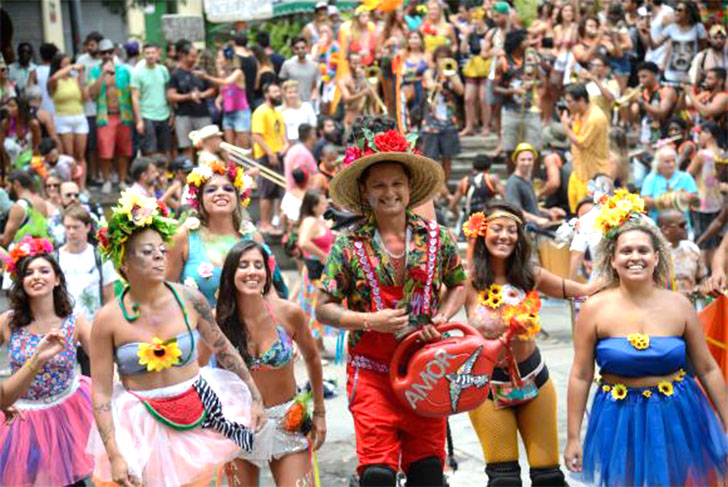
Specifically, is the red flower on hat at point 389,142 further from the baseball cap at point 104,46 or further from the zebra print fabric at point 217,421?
the baseball cap at point 104,46

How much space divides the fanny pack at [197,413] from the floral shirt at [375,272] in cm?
68

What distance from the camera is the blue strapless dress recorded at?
17.0ft

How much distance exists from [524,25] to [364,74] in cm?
574

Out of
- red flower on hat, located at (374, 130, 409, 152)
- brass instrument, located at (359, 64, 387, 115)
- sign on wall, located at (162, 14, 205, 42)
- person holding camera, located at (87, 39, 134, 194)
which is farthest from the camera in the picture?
sign on wall, located at (162, 14, 205, 42)

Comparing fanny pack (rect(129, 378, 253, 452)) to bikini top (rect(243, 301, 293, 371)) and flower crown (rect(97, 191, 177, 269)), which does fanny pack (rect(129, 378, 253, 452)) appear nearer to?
bikini top (rect(243, 301, 293, 371))

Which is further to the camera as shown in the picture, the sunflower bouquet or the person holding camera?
the person holding camera

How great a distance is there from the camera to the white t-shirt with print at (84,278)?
8445mm

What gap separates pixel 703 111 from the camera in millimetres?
13047

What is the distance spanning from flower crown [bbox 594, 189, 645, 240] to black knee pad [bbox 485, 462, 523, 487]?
48.6 inches

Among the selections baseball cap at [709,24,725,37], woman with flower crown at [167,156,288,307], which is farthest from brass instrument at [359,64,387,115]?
woman with flower crown at [167,156,288,307]

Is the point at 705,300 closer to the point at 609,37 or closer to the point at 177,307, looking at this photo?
the point at 177,307

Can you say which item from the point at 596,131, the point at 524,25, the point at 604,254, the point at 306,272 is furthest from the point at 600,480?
the point at 524,25

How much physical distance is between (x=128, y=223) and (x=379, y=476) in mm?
1592

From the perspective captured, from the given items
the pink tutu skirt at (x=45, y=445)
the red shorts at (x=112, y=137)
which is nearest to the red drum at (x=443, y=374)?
the pink tutu skirt at (x=45, y=445)
